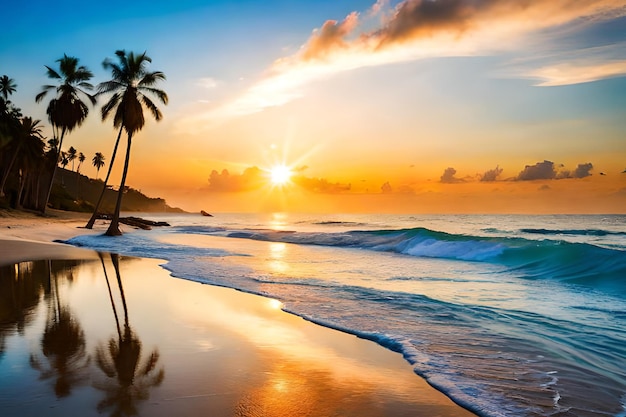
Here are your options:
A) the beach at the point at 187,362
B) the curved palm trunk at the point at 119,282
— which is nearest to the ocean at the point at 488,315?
the beach at the point at 187,362

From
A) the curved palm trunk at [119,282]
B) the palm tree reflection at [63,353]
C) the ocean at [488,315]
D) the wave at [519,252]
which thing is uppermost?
the wave at [519,252]

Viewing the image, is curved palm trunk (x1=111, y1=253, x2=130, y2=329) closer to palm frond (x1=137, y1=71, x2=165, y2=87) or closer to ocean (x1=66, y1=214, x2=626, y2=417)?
ocean (x1=66, y1=214, x2=626, y2=417)

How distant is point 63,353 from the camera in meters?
5.55

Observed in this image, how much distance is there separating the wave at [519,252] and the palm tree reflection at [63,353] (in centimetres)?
1453

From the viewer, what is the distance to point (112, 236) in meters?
30.9

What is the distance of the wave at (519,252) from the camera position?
15.9 m

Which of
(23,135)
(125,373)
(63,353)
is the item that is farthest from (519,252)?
(23,135)

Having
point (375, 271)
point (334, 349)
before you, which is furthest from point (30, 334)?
point (375, 271)

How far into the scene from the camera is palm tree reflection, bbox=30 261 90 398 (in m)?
4.64

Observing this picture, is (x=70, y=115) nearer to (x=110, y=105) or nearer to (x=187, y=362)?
(x=110, y=105)

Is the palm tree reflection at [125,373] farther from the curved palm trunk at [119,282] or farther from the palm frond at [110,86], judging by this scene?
the palm frond at [110,86]

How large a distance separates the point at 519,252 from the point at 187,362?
68.0 feet

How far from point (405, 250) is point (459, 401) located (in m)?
23.4

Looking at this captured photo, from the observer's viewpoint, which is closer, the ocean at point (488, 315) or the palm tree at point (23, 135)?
the ocean at point (488, 315)
